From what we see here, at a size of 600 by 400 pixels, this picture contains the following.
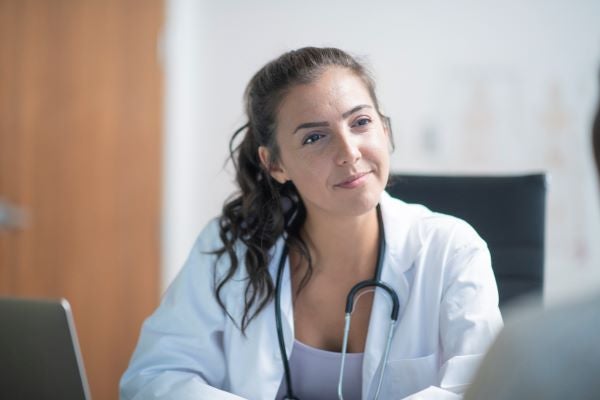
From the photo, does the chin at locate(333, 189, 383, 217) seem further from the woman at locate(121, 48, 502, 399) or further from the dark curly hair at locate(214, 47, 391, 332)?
the dark curly hair at locate(214, 47, 391, 332)

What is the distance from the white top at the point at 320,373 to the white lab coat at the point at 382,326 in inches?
1.5

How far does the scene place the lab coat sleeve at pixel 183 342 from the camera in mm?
1286

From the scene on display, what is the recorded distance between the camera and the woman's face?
1303mm

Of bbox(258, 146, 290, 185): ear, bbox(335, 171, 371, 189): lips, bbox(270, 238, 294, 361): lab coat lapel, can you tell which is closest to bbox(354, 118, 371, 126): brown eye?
bbox(335, 171, 371, 189): lips

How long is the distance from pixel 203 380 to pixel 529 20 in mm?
2157

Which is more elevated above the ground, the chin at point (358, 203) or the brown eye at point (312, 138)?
the brown eye at point (312, 138)

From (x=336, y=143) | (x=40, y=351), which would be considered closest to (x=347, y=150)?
(x=336, y=143)

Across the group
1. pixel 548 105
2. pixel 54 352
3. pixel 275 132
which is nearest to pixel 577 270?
pixel 548 105

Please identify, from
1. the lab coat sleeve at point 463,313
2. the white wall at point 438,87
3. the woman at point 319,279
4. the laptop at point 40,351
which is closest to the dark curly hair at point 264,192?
the woman at point 319,279

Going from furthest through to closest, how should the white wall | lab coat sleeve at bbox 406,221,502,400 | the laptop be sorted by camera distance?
1. the white wall
2. lab coat sleeve at bbox 406,221,502,400
3. the laptop

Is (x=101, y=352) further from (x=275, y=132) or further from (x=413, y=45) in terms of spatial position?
(x=413, y=45)

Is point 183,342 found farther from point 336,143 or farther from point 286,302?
point 336,143

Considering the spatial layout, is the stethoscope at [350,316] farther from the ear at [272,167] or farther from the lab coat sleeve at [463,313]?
the ear at [272,167]

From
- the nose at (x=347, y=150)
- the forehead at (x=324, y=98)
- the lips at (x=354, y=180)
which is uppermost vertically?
the forehead at (x=324, y=98)
